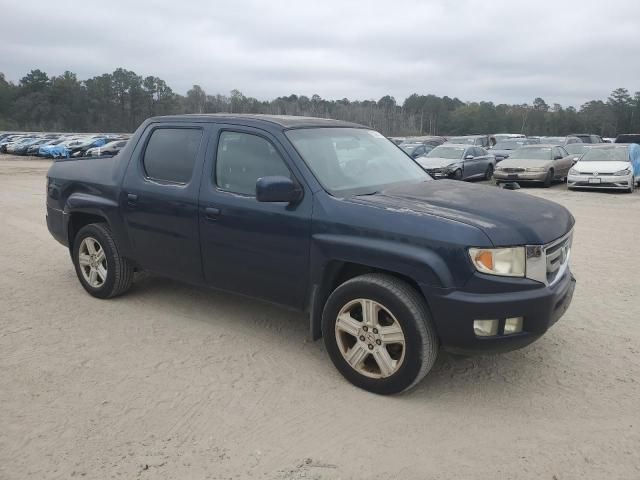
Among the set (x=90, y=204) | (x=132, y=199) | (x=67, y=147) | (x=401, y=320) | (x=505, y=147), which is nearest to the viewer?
(x=401, y=320)

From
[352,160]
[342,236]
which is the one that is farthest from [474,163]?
[342,236]

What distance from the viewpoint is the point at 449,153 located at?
64.6ft

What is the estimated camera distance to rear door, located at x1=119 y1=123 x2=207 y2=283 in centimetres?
439

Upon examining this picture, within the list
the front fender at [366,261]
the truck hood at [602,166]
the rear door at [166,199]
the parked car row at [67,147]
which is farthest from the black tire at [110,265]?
the parked car row at [67,147]

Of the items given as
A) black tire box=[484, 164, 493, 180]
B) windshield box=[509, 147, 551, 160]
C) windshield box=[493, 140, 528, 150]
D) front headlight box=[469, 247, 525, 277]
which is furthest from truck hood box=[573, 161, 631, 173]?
front headlight box=[469, 247, 525, 277]

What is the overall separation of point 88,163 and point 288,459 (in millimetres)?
3926

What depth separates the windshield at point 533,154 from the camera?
18.6 metres

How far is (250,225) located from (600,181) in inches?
593

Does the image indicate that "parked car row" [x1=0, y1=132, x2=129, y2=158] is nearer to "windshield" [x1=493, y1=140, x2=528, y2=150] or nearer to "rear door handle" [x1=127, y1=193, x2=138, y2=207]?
"windshield" [x1=493, y1=140, x2=528, y2=150]

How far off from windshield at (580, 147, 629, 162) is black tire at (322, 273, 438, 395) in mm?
15961

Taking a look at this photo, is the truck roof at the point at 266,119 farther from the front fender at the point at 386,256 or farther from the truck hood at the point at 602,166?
the truck hood at the point at 602,166

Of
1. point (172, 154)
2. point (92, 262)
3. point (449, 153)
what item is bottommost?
point (92, 262)

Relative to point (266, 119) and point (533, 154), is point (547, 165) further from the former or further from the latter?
point (266, 119)

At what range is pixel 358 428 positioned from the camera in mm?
3172
